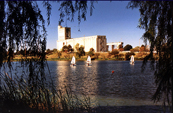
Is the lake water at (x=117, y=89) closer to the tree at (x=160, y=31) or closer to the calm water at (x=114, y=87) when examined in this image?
the calm water at (x=114, y=87)

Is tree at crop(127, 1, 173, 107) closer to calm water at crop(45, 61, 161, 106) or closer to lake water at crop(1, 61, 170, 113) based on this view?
lake water at crop(1, 61, 170, 113)

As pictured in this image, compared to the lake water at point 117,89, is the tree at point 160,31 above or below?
above

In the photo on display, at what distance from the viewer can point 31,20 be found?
4480 mm

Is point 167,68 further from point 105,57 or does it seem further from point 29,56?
point 105,57

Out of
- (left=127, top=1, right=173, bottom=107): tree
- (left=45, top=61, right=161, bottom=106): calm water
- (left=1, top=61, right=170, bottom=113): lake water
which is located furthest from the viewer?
(left=45, top=61, right=161, bottom=106): calm water

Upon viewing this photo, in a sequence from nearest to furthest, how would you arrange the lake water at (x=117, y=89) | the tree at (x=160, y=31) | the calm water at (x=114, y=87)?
the tree at (x=160, y=31)
the lake water at (x=117, y=89)
the calm water at (x=114, y=87)

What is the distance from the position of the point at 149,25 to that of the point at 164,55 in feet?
2.63

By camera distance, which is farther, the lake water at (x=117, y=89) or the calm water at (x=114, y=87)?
the calm water at (x=114, y=87)

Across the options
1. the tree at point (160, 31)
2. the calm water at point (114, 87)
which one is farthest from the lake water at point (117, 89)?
the tree at point (160, 31)

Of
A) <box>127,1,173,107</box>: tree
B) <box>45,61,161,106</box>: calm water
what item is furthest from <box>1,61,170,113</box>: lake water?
<box>127,1,173,107</box>: tree

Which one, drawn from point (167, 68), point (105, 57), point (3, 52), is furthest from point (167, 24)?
point (105, 57)

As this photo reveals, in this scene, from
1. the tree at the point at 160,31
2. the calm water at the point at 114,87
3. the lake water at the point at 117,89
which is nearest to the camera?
the tree at the point at 160,31

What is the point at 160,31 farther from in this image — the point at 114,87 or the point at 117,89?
the point at 114,87

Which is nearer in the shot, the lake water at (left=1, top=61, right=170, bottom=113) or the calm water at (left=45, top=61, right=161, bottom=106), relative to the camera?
the lake water at (left=1, top=61, right=170, bottom=113)
